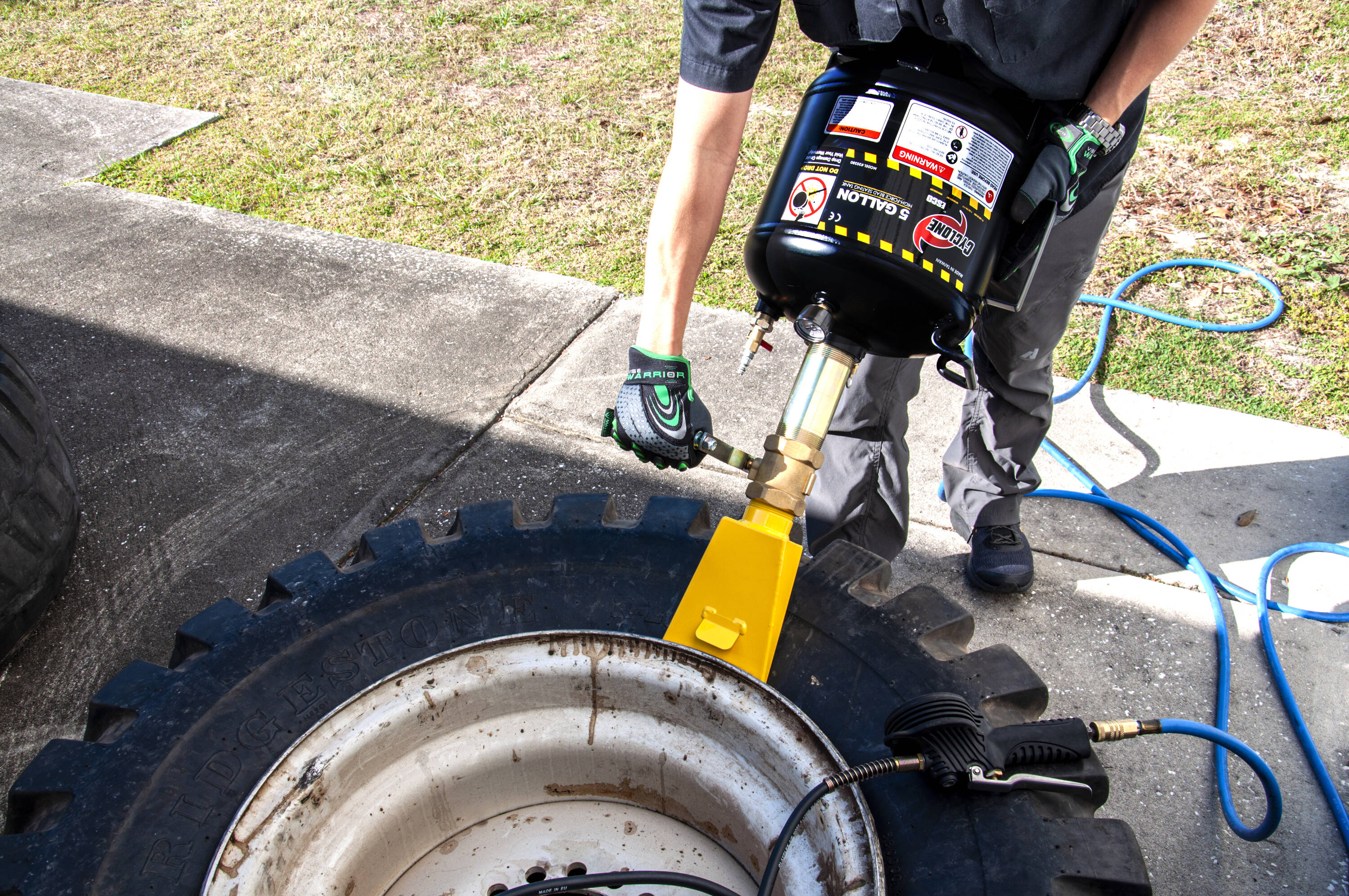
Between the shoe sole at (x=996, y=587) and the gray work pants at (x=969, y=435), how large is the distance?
14 centimetres

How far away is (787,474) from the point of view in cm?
128

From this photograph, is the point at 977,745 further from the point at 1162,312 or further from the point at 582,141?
the point at 582,141

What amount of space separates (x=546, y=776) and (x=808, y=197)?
91 centimetres

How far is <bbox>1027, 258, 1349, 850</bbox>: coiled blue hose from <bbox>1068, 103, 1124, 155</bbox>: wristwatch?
39.0 inches

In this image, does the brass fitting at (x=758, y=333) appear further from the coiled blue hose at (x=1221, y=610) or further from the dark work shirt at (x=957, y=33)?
the coiled blue hose at (x=1221, y=610)

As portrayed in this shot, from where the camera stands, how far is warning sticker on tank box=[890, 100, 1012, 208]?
3.95ft

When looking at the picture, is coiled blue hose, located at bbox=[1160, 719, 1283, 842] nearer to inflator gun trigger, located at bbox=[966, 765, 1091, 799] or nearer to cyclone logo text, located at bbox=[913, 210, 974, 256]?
inflator gun trigger, located at bbox=[966, 765, 1091, 799]

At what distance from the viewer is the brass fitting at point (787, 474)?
1.28 metres

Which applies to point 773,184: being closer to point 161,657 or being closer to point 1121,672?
point 1121,672

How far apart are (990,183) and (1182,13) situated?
55 cm

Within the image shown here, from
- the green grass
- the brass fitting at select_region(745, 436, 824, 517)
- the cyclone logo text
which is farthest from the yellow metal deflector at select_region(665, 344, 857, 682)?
the green grass

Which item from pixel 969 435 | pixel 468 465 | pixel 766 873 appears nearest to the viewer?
pixel 766 873

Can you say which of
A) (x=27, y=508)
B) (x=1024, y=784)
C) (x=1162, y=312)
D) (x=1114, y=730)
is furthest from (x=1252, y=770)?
(x=27, y=508)

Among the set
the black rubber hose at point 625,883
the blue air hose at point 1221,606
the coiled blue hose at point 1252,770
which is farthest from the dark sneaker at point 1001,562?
the black rubber hose at point 625,883
